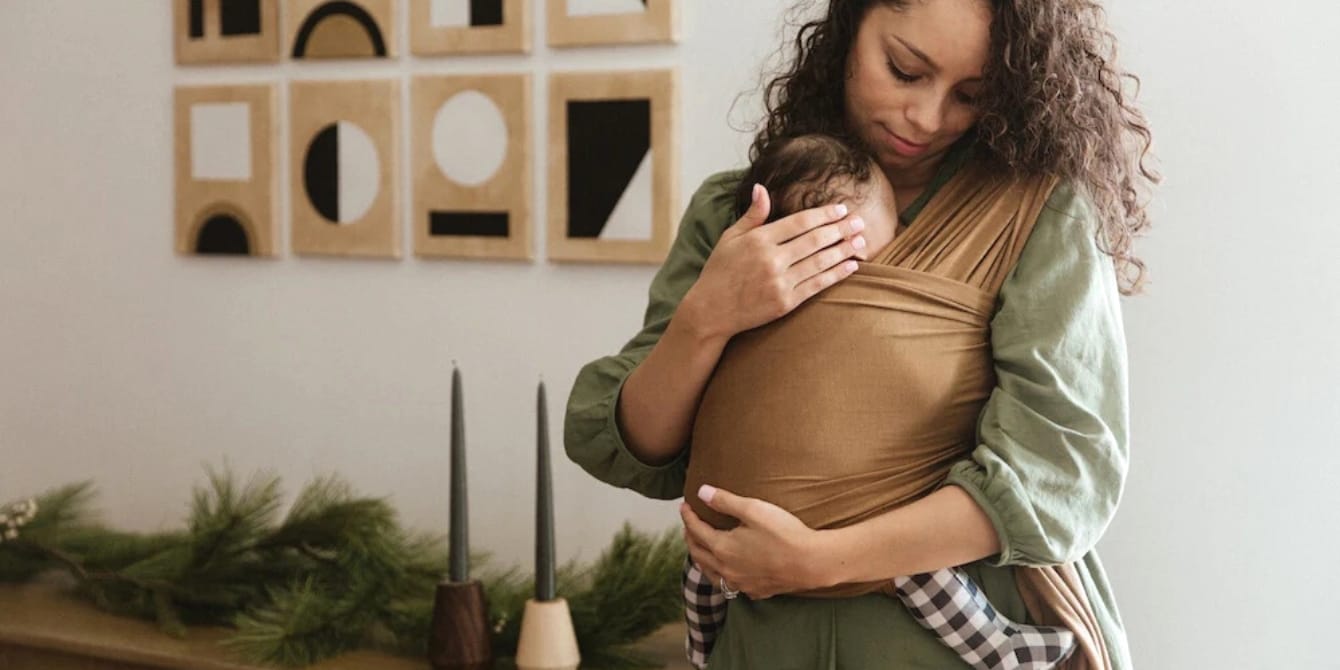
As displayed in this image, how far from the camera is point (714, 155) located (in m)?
2.10

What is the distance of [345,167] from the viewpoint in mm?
2402

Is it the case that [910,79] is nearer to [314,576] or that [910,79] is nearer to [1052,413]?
[1052,413]

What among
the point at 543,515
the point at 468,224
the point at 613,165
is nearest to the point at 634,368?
the point at 543,515

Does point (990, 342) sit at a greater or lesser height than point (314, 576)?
greater

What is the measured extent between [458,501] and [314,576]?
14.3 inches

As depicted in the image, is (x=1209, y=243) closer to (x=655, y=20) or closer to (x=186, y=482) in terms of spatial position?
(x=655, y=20)

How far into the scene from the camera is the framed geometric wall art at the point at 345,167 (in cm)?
236

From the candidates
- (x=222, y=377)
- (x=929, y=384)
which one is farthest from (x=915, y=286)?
(x=222, y=377)

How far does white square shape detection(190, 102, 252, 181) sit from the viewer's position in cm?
249

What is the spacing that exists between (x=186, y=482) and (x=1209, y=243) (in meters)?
1.73

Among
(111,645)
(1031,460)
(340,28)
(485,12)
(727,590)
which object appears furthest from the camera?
(340,28)

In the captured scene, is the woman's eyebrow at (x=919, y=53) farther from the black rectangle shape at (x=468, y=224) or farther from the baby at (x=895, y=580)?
the black rectangle shape at (x=468, y=224)

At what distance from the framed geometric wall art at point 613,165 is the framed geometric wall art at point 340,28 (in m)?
0.33

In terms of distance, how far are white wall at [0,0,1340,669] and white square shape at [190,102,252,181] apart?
6 cm
